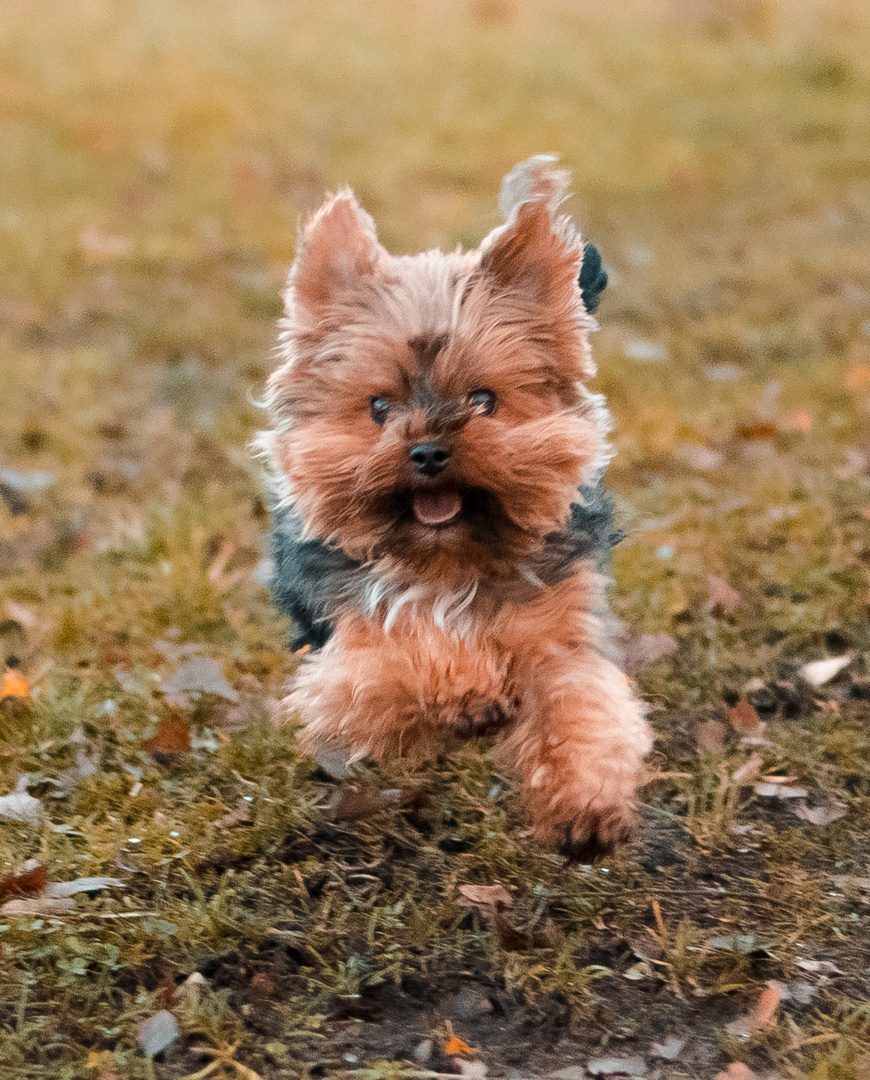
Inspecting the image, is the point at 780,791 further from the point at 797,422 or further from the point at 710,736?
the point at 797,422

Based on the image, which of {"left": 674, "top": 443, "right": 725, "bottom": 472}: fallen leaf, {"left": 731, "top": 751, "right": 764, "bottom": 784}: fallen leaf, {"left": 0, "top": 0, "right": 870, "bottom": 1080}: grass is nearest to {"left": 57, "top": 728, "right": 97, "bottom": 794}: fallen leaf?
{"left": 0, "top": 0, "right": 870, "bottom": 1080}: grass

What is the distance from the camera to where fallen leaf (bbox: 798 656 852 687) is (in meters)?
4.11

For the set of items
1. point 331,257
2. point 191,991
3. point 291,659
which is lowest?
point 191,991

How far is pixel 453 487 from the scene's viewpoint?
3.18m

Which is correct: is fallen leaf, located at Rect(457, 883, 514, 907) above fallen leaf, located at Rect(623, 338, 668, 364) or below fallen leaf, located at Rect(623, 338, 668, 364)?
below

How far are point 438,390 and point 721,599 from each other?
181 cm

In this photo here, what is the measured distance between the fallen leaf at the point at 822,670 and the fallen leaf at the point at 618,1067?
1.80 m

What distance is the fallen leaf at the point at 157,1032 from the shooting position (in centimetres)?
260

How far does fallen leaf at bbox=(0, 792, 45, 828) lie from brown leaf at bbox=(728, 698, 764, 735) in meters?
1.94

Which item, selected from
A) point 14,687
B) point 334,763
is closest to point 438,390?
point 334,763

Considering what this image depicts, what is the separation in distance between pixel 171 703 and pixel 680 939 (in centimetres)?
169

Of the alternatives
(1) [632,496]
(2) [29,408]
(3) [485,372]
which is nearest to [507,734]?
(3) [485,372]

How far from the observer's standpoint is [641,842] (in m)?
3.34

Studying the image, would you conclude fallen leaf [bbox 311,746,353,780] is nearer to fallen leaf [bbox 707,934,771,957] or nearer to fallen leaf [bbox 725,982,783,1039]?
fallen leaf [bbox 707,934,771,957]
